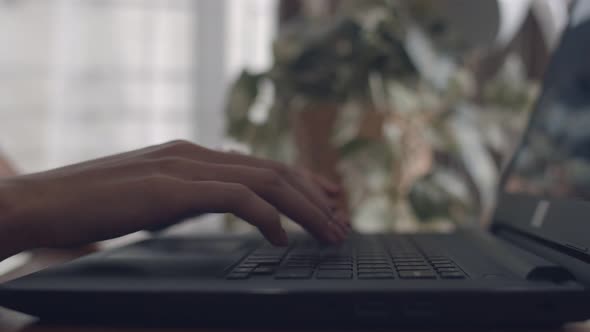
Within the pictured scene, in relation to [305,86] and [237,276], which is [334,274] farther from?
[305,86]

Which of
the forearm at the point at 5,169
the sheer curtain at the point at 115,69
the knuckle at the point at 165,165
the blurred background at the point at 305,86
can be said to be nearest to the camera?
the knuckle at the point at 165,165

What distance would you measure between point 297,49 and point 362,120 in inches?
7.5

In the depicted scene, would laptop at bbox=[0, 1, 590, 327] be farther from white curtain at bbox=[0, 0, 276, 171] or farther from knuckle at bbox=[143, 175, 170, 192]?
white curtain at bbox=[0, 0, 276, 171]

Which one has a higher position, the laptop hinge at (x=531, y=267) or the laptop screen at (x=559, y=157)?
the laptop screen at (x=559, y=157)

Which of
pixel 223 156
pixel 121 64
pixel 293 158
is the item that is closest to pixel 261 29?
pixel 121 64

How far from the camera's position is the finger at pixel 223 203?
423 millimetres

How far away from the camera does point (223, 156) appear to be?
0.56 m

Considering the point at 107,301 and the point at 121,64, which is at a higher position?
the point at 121,64

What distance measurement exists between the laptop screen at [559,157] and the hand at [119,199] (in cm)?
27

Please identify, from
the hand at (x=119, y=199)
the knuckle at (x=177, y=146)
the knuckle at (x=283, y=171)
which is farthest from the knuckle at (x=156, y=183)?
the knuckle at (x=283, y=171)

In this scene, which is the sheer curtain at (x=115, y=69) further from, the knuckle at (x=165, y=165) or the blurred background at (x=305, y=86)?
the knuckle at (x=165, y=165)

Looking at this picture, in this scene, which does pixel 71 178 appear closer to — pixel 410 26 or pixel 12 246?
pixel 12 246

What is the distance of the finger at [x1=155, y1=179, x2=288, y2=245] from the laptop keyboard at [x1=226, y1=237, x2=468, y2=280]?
3cm

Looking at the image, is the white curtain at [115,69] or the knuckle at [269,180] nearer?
the knuckle at [269,180]
